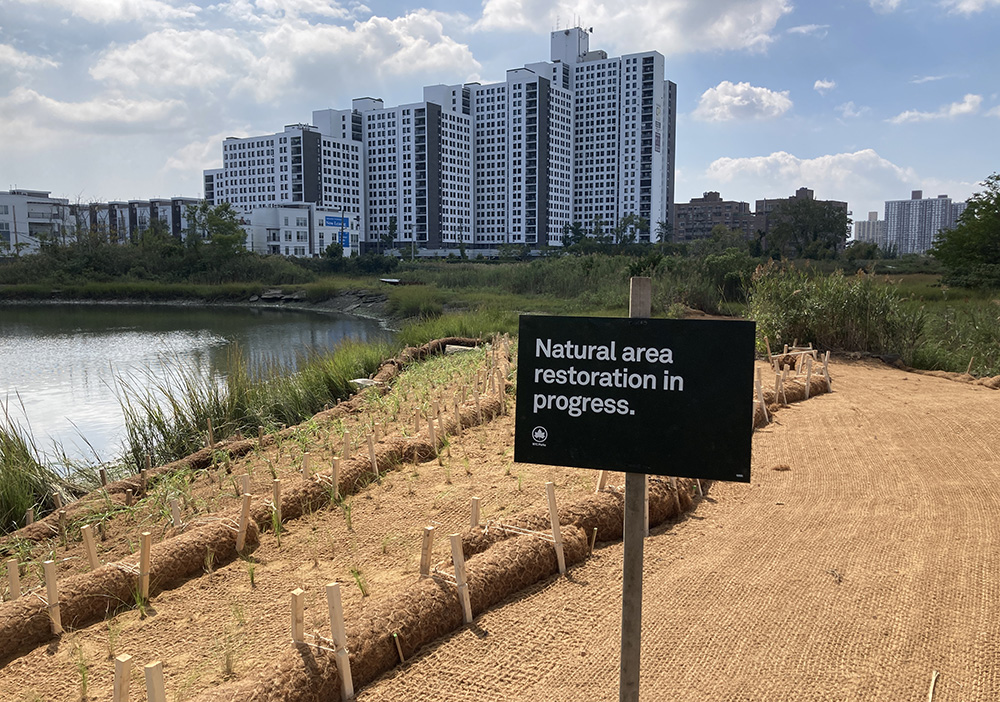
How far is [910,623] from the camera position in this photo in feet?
11.9

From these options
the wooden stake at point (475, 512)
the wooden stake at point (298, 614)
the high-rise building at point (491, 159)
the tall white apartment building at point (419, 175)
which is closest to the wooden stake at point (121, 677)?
the wooden stake at point (298, 614)

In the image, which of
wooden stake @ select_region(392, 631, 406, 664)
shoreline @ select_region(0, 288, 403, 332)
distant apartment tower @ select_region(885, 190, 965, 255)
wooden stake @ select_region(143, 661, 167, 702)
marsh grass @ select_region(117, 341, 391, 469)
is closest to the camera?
wooden stake @ select_region(143, 661, 167, 702)

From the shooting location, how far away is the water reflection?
40.6 ft

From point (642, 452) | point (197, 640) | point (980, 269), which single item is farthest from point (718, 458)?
point (980, 269)

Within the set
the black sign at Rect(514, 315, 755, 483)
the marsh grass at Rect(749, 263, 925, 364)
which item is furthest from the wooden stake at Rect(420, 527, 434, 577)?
the marsh grass at Rect(749, 263, 925, 364)

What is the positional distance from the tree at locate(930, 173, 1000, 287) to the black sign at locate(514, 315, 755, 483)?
24912mm

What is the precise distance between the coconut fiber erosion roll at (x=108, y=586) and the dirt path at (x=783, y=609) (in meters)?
1.89

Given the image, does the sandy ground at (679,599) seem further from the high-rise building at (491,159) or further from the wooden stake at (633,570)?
the high-rise building at (491,159)

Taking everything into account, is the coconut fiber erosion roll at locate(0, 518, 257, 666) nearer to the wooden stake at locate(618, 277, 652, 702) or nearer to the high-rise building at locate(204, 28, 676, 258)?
the wooden stake at locate(618, 277, 652, 702)

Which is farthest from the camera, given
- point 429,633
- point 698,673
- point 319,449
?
point 319,449

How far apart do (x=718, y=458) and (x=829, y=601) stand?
75.4 inches

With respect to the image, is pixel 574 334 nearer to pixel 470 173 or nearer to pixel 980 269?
pixel 980 269

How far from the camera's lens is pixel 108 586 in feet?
13.7

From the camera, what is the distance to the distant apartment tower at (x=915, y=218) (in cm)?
14250
